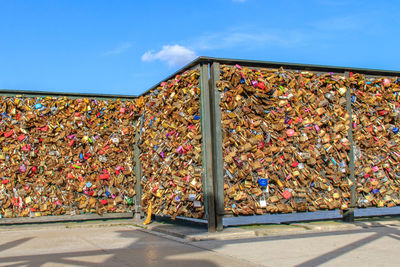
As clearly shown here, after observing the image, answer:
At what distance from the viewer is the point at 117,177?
11.8 m

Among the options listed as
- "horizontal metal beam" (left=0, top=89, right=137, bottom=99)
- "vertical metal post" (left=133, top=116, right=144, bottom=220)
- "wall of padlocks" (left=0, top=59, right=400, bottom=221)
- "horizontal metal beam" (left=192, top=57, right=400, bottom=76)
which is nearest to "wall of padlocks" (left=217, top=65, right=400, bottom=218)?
"wall of padlocks" (left=0, top=59, right=400, bottom=221)

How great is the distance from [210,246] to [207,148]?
6.99 ft

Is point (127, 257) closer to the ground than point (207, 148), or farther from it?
closer to the ground

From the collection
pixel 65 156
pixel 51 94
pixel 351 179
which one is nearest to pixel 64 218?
pixel 65 156

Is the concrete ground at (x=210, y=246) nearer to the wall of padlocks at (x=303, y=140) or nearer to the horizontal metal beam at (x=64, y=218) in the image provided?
the wall of padlocks at (x=303, y=140)

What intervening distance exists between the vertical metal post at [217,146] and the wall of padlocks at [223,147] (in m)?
0.12

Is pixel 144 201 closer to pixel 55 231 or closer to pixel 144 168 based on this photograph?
pixel 144 168

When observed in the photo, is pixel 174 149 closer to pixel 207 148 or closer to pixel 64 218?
pixel 207 148

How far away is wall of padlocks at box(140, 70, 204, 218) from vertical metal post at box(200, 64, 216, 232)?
111 millimetres

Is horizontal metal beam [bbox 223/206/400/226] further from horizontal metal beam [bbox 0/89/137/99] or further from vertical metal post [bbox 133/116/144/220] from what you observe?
horizontal metal beam [bbox 0/89/137/99]

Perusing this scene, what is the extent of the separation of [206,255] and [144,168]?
5.40 meters

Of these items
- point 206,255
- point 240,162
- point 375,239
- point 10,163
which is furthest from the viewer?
point 10,163

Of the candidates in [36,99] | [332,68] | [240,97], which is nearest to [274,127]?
[240,97]

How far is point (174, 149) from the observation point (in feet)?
31.1
